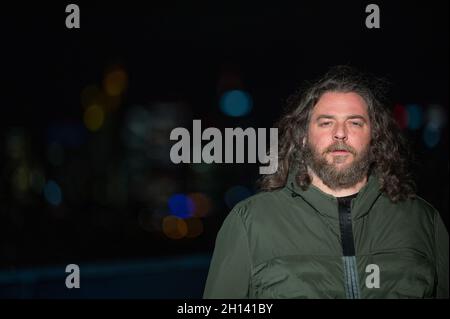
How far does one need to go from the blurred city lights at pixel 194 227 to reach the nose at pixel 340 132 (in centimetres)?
4947

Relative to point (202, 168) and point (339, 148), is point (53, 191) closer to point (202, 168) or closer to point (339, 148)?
point (202, 168)

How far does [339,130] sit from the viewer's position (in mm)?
2525

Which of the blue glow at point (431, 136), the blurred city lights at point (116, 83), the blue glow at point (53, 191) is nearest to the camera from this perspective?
the blue glow at point (431, 136)

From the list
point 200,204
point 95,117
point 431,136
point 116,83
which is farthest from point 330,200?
point 200,204

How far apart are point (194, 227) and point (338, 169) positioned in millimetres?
56619

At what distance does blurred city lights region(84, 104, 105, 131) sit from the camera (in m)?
51.1

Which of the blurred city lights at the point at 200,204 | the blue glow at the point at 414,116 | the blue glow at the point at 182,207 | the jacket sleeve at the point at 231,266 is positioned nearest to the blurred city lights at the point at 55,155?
the blue glow at the point at 182,207

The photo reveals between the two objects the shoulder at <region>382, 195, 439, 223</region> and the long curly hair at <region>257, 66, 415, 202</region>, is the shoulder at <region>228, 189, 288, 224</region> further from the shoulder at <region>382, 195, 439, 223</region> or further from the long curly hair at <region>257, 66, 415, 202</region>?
the shoulder at <region>382, 195, 439, 223</region>

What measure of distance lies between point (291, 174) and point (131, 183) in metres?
58.1

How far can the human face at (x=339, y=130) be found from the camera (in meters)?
2.53

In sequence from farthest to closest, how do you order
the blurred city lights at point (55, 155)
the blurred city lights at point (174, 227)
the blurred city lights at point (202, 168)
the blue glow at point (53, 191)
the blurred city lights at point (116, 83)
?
the blue glow at point (53, 191) → the blurred city lights at point (55, 155) → the blurred city lights at point (202, 168) → the blurred city lights at point (174, 227) → the blurred city lights at point (116, 83)

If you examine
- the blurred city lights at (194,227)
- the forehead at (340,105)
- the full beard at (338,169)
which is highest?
the forehead at (340,105)

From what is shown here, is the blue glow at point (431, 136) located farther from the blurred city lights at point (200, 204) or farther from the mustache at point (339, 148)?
the blurred city lights at point (200, 204)

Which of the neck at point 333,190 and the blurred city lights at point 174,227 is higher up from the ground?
the neck at point 333,190
